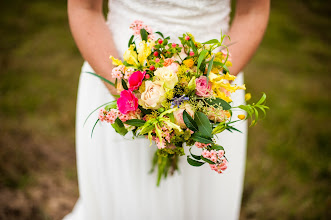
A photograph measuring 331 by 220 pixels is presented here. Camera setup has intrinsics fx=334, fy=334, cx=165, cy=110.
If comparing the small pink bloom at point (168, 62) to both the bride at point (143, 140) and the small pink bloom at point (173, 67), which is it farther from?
the bride at point (143, 140)

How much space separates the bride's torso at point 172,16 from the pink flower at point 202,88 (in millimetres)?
535

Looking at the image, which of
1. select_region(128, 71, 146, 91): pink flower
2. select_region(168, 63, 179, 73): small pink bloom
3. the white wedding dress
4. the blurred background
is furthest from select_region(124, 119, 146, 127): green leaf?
the blurred background

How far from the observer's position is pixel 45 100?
12.7 feet

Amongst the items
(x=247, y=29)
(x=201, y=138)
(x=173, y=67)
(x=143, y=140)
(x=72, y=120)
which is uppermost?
(x=247, y=29)

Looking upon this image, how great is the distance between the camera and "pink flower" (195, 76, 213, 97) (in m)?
1.12

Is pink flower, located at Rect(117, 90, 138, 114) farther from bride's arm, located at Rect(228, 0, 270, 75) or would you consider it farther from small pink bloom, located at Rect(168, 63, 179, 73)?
bride's arm, located at Rect(228, 0, 270, 75)

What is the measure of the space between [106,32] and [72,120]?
2.19 m

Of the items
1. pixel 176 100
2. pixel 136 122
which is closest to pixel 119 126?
pixel 136 122

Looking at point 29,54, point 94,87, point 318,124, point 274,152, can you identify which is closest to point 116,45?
point 94,87

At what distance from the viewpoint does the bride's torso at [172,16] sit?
62.1 inches

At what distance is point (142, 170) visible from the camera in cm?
184

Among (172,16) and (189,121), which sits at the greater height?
(172,16)

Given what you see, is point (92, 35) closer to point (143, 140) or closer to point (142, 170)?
point (143, 140)

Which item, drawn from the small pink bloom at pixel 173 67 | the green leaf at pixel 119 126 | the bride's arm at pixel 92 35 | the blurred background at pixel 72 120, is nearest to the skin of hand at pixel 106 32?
the bride's arm at pixel 92 35
